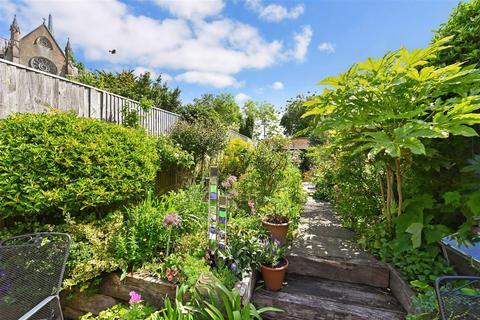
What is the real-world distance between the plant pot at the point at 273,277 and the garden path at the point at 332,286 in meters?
0.06

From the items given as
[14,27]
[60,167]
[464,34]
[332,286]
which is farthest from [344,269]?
[14,27]

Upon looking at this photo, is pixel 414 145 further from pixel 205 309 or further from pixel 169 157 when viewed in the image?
pixel 169 157

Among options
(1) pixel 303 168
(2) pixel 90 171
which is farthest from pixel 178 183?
(1) pixel 303 168

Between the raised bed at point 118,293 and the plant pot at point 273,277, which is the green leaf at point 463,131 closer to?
the plant pot at point 273,277

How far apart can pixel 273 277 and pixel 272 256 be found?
0.20 meters

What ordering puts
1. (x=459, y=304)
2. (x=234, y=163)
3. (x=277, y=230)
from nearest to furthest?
(x=459, y=304)
(x=277, y=230)
(x=234, y=163)

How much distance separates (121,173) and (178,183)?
7.97 feet

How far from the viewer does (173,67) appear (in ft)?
50.1

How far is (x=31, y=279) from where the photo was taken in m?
1.55

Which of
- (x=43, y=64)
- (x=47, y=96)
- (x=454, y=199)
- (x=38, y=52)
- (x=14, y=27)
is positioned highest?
(x=14, y=27)

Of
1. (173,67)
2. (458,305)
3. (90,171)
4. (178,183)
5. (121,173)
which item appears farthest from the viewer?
(173,67)

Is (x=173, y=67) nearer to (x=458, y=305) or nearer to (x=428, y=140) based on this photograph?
(x=428, y=140)

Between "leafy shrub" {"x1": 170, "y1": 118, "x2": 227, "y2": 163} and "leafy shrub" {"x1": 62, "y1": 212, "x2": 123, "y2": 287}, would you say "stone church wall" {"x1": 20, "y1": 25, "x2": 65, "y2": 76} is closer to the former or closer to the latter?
"leafy shrub" {"x1": 170, "y1": 118, "x2": 227, "y2": 163}

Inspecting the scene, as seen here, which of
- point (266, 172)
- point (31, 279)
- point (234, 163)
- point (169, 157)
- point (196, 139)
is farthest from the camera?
point (234, 163)
